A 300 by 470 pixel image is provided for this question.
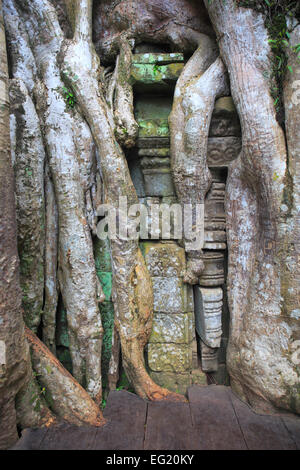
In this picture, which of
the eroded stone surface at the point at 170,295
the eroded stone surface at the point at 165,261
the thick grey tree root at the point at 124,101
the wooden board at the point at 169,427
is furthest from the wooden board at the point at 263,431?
the thick grey tree root at the point at 124,101

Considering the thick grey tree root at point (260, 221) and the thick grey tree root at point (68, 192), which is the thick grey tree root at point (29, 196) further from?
the thick grey tree root at point (260, 221)

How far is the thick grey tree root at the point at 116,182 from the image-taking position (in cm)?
198

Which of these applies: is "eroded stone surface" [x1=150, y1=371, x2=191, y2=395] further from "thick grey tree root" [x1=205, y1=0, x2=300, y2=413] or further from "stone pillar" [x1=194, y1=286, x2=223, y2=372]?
"thick grey tree root" [x1=205, y1=0, x2=300, y2=413]

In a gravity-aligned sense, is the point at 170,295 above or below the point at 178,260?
below

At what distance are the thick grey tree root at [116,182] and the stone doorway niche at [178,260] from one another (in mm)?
141

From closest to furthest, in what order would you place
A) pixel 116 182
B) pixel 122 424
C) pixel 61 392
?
pixel 122 424 → pixel 61 392 → pixel 116 182

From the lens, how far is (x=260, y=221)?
1.92m

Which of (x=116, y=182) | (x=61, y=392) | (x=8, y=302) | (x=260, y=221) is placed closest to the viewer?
(x=8, y=302)

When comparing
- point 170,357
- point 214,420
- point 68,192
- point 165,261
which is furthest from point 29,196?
point 214,420

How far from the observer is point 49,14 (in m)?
2.00

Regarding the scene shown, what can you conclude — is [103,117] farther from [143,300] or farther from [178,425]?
[178,425]

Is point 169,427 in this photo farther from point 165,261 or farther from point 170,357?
point 165,261

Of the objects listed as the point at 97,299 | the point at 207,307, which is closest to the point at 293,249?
the point at 207,307

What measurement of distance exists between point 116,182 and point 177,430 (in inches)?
66.0
